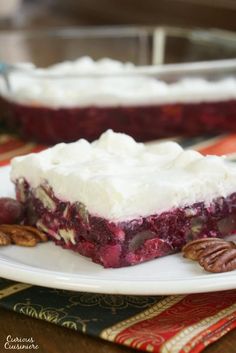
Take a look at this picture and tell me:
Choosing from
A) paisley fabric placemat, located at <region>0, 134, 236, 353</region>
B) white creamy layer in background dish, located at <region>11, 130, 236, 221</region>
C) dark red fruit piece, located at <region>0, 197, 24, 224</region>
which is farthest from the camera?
dark red fruit piece, located at <region>0, 197, 24, 224</region>

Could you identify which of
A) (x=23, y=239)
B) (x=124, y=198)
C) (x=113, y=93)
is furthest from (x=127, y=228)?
(x=113, y=93)

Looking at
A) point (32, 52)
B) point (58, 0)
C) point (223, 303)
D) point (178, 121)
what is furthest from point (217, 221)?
point (58, 0)

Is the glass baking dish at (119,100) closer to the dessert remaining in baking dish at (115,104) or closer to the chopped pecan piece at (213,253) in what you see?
the dessert remaining in baking dish at (115,104)

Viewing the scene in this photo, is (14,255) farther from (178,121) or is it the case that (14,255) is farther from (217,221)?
(178,121)

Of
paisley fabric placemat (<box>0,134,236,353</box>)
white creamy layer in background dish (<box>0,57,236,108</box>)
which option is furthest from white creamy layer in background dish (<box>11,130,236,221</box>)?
white creamy layer in background dish (<box>0,57,236,108</box>)

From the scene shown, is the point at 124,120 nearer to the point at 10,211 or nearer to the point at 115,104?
the point at 115,104

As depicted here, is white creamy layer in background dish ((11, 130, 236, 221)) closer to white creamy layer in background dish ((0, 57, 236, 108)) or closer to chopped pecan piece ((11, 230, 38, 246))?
chopped pecan piece ((11, 230, 38, 246))
